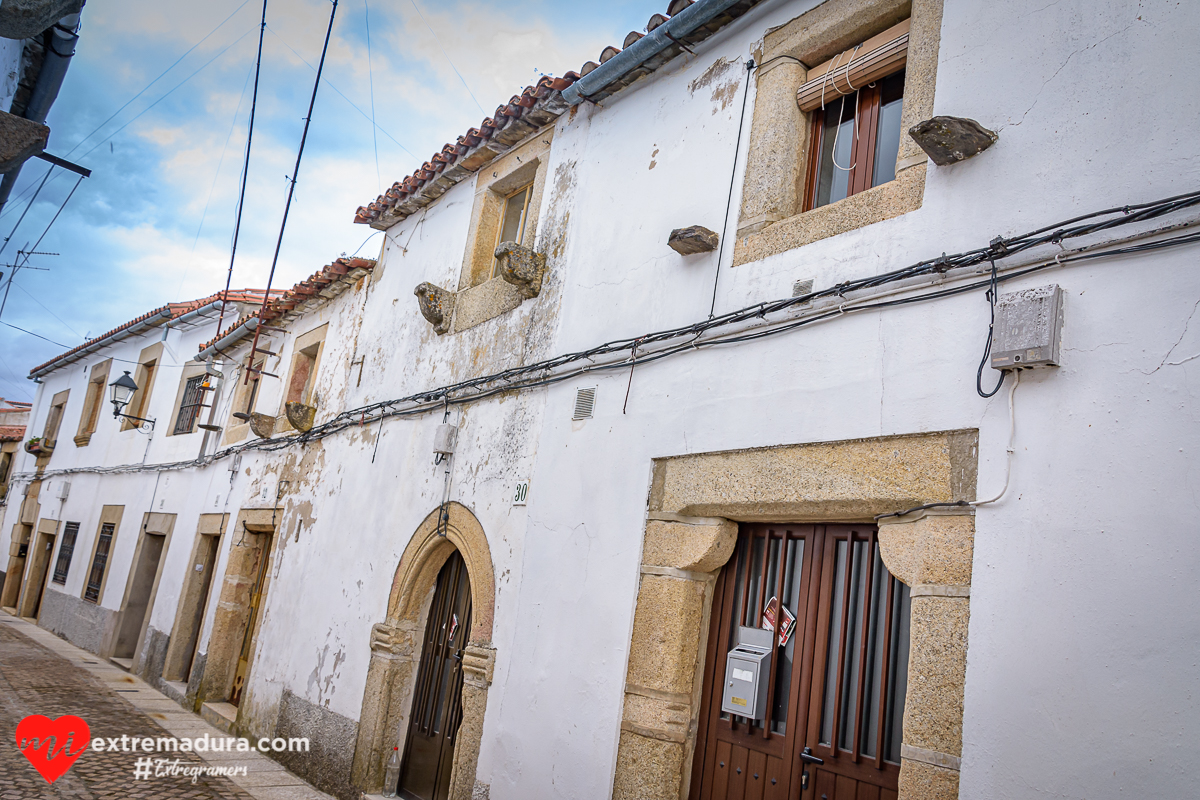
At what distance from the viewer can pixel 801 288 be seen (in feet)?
12.8

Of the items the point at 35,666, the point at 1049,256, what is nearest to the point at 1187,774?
the point at 1049,256

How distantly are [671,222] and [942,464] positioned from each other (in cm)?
228

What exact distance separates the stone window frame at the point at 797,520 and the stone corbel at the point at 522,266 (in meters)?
1.93

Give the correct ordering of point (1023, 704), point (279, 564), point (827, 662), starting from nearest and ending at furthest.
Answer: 1. point (1023, 704)
2. point (827, 662)
3. point (279, 564)

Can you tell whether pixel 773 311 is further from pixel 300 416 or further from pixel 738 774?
pixel 300 416

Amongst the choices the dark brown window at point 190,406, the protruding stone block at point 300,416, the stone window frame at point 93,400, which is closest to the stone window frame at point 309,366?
the protruding stone block at point 300,416

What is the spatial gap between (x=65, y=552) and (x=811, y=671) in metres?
15.5

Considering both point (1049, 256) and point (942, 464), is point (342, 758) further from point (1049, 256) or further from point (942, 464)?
point (1049, 256)

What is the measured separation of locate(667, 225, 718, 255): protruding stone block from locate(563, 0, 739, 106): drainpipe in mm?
1332

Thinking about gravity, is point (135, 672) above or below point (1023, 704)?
below

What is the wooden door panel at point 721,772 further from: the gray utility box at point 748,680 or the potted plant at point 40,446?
the potted plant at point 40,446

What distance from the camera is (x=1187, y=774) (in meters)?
2.32

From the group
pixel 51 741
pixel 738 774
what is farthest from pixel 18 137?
pixel 51 741

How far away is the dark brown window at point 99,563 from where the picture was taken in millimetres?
12892
